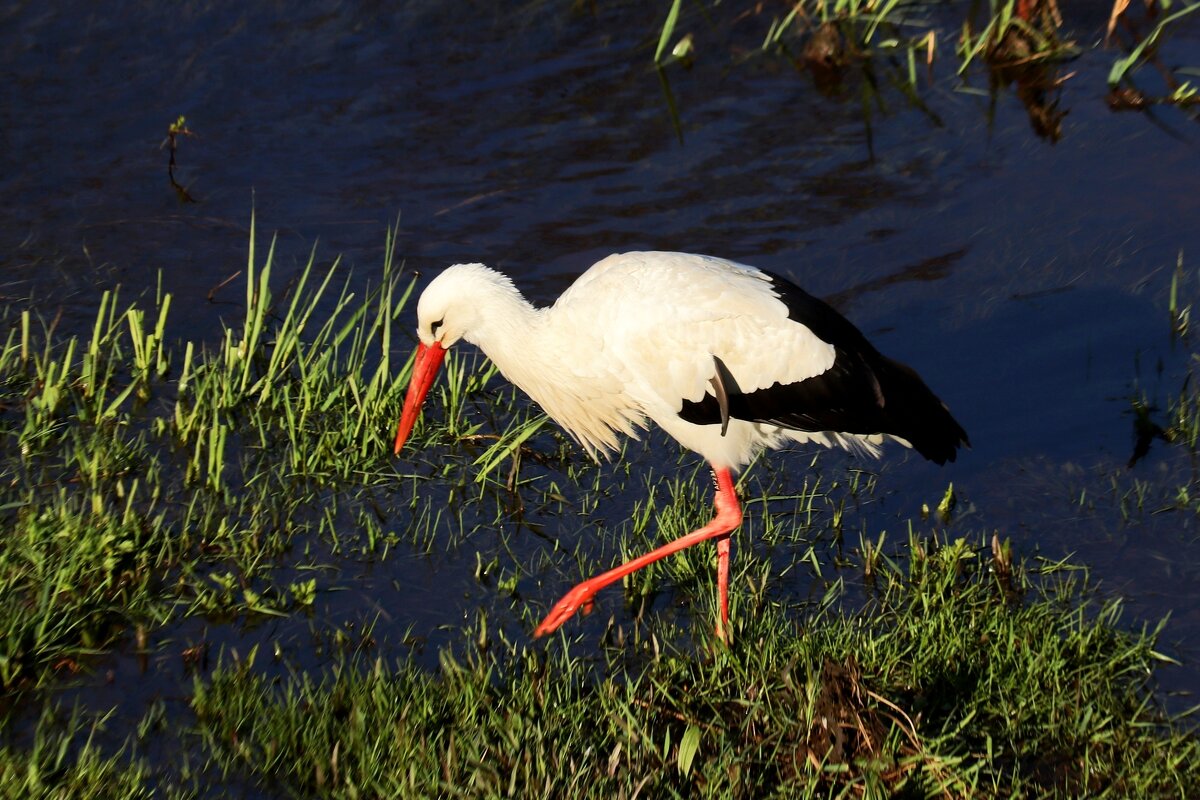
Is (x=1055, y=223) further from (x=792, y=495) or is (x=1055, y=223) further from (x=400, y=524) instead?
(x=400, y=524)

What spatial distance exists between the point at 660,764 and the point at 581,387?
1.56 meters

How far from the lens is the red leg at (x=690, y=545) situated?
3984mm

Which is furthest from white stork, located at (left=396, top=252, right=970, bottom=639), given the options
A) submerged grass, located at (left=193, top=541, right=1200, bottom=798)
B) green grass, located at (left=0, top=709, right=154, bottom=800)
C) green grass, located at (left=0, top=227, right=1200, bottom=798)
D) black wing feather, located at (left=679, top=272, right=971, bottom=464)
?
green grass, located at (left=0, top=709, right=154, bottom=800)

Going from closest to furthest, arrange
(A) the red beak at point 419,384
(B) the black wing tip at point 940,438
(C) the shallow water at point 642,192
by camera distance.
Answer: (B) the black wing tip at point 940,438 < (A) the red beak at point 419,384 < (C) the shallow water at point 642,192

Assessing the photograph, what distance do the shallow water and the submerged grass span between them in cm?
47

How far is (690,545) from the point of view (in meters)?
4.32

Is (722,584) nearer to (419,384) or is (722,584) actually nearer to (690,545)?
(690,545)

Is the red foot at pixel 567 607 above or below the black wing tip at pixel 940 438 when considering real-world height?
below

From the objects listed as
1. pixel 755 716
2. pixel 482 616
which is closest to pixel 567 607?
pixel 482 616

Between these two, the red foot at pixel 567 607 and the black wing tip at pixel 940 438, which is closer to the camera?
the red foot at pixel 567 607

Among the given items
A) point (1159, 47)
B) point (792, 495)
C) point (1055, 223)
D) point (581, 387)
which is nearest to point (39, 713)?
point (581, 387)

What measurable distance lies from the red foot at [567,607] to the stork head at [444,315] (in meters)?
0.90

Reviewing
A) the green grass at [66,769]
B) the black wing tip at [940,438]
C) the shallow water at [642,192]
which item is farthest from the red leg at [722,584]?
the green grass at [66,769]

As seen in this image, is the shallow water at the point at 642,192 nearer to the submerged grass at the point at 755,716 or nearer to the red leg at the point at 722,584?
the red leg at the point at 722,584
